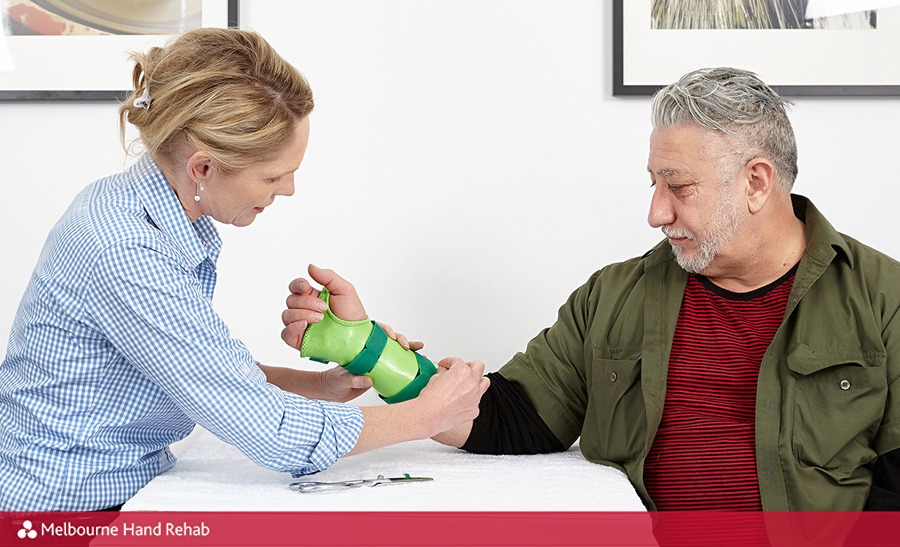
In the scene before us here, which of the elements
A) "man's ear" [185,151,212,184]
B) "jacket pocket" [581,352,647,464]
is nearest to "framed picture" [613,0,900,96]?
"jacket pocket" [581,352,647,464]

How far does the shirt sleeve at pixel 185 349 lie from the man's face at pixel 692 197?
72 cm

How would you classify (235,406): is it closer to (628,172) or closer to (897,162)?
(628,172)

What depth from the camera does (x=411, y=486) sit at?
1561 millimetres

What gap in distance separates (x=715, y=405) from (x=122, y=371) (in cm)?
95

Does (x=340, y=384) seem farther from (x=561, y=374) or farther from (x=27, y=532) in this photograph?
(x=27, y=532)

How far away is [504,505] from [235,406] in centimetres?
41

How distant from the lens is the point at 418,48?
2.19m

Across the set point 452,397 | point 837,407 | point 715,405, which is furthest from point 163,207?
point 837,407

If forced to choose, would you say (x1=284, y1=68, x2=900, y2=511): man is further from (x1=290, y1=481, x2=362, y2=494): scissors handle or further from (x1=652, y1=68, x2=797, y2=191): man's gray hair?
(x1=290, y1=481, x2=362, y2=494): scissors handle

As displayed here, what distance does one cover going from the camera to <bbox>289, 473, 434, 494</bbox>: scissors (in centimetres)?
152

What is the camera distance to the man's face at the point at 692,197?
1676 millimetres

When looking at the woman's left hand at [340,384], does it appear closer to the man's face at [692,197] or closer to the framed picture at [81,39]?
the man's face at [692,197]

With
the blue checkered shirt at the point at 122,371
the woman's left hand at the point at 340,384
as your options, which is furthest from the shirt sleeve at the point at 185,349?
the woman's left hand at the point at 340,384

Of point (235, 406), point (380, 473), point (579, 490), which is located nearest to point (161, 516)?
point (235, 406)
